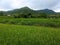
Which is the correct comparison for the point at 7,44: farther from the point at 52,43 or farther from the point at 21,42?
the point at 52,43

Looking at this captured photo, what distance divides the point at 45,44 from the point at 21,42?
5.57 feet

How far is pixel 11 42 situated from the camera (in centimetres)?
1271

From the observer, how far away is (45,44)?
40.8 feet

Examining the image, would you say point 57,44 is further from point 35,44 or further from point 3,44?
point 3,44

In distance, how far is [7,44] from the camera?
477 inches

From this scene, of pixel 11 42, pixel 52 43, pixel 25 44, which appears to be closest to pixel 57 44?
pixel 52 43

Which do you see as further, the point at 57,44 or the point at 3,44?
the point at 57,44

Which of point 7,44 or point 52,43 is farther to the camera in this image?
point 52,43

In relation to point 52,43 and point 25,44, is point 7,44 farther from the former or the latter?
point 52,43

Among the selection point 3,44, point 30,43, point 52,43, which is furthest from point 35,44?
point 3,44

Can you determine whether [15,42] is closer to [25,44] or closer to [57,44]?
[25,44]

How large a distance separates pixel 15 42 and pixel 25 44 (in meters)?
0.76

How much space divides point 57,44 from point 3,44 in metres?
3.76

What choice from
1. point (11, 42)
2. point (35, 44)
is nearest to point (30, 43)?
point (35, 44)
